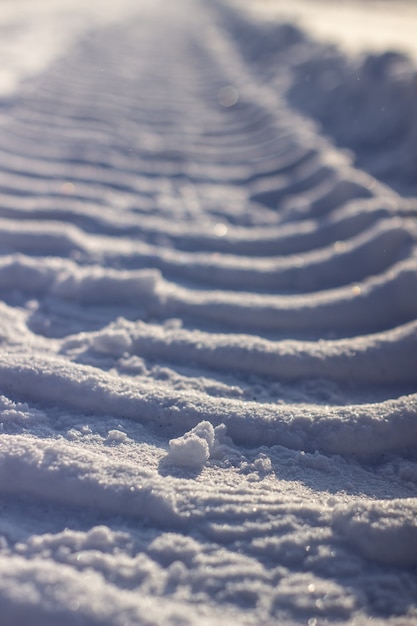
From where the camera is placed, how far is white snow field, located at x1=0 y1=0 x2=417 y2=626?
3.95 feet

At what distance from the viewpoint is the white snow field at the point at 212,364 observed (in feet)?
3.95

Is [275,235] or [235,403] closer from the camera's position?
[235,403]

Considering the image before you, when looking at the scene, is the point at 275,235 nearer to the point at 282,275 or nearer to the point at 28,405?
the point at 282,275

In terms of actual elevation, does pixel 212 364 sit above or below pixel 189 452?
above

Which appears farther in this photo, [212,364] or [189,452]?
[212,364]

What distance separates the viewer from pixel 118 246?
8.41 feet

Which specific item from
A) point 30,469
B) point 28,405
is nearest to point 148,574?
point 30,469

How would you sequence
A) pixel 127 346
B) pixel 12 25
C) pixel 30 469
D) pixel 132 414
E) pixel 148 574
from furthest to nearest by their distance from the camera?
1. pixel 12 25
2. pixel 127 346
3. pixel 132 414
4. pixel 30 469
5. pixel 148 574

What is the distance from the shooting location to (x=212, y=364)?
6.13ft

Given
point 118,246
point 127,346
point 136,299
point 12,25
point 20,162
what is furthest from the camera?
point 12,25

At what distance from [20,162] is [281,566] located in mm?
2649

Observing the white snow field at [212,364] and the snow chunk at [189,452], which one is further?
the snow chunk at [189,452]

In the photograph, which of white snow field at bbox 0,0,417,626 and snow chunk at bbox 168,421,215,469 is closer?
white snow field at bbox 0,0,417,626

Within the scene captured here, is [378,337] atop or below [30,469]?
atop
